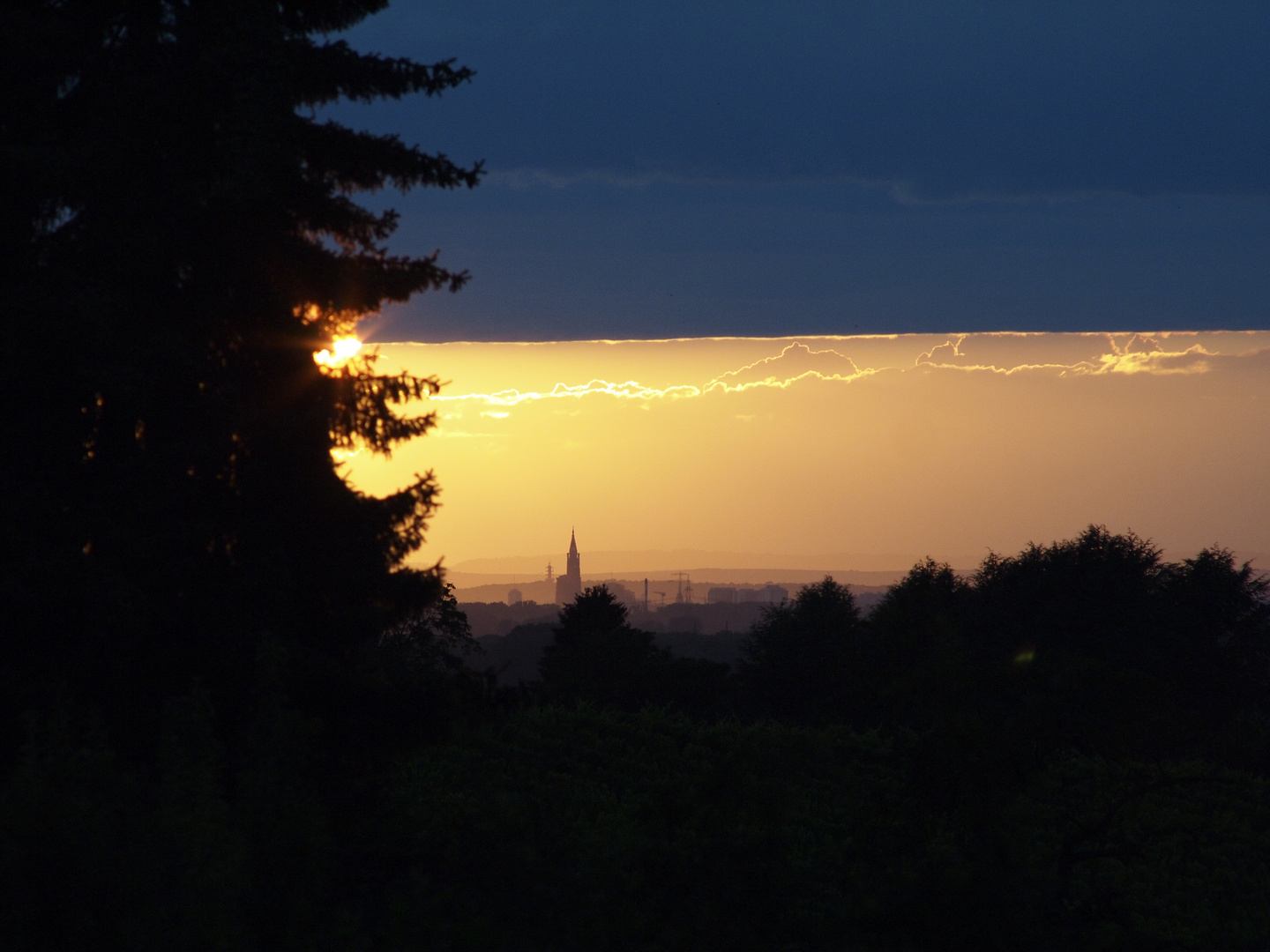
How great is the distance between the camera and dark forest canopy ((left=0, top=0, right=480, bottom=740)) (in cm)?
1049

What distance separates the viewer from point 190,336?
11.8 meters

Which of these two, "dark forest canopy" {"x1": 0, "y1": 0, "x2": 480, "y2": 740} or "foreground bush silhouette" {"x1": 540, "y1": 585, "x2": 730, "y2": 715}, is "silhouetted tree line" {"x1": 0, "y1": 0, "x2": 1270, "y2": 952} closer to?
"dark forest canopy" {"x1": 0, "y1": 0, "x2": 480, "y2": 740}

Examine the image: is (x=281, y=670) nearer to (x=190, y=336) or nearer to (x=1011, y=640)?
(x=190, y=336)

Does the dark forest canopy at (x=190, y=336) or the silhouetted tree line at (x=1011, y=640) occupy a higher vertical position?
the dark forest canopy at (x=190, y=336)

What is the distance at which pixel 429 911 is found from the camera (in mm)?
4770

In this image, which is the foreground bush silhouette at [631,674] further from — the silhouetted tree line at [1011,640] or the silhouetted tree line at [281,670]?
the silhouetted tree line at [281,670]

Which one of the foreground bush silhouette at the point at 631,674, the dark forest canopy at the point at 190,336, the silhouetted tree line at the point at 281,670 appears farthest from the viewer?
the foreground bush silhouette at the point at 631,674

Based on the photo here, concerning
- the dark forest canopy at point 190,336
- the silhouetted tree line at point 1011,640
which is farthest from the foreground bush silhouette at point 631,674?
the dark forest canopy at point 190,336

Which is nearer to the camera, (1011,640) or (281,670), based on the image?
(281,670)

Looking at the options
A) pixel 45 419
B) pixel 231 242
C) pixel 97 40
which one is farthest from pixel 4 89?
pixel 45 419

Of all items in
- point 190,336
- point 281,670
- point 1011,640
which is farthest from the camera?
point 1011,640

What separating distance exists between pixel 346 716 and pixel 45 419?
170 inches

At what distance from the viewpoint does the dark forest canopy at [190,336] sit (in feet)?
34.4

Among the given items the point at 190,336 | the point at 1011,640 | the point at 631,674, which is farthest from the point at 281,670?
the point at 1011,640
